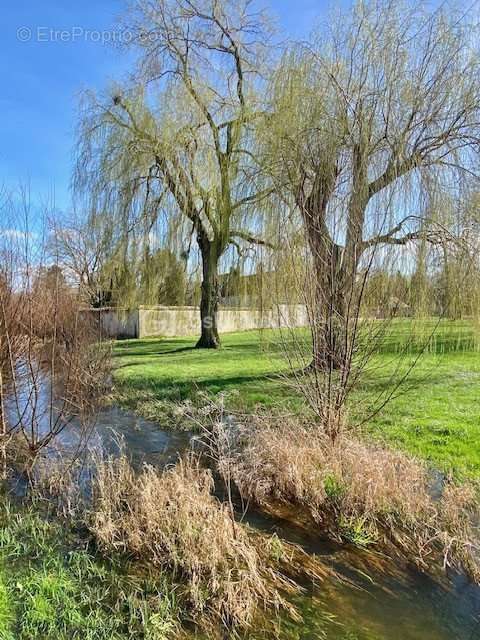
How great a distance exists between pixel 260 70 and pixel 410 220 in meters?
8.56

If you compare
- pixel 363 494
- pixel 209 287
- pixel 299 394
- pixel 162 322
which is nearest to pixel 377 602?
pixel 363 494

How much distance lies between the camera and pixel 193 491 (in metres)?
3.39

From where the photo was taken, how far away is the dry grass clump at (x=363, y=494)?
129 inches

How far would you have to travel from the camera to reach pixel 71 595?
2701 millimetres

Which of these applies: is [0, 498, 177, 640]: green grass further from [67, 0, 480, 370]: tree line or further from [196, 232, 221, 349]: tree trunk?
[196, 232, 221, 349]: tree trunk

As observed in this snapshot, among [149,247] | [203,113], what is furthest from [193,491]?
[203,113]

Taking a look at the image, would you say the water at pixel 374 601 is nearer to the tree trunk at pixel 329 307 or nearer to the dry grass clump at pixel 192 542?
the dry grass clump at pixel 192 542

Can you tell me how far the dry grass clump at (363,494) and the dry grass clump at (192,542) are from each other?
70cm

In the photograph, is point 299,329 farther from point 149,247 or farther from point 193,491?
point 149,247

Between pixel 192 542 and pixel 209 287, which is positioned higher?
pixel 209 287

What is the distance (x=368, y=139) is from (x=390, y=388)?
3.07 metres

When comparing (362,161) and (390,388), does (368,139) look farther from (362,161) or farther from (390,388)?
(390,388)

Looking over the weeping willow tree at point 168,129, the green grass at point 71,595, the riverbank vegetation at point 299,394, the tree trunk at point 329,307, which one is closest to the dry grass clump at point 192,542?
the riverbank vegetation at point 299,394

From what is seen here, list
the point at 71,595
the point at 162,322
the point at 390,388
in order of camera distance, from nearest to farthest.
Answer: the point at 71,595, the point at 390,388, the point at 162,322
